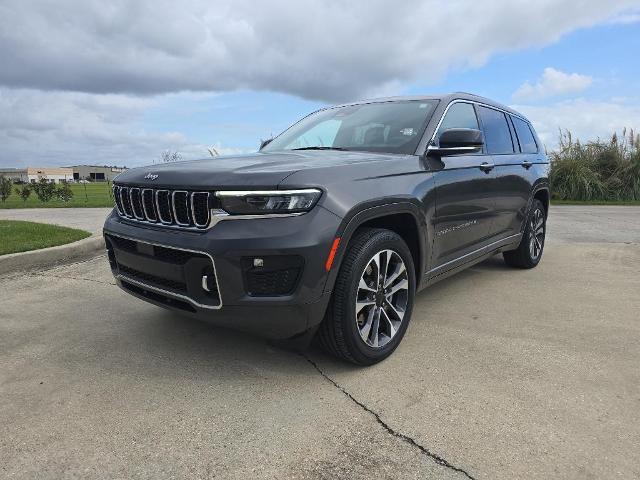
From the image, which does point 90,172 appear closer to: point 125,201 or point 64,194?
point 64,194

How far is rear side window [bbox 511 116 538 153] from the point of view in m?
5.46

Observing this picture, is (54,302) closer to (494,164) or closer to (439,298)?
(439,298)

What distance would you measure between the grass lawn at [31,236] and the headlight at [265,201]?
4401mm

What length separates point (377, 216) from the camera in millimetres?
2977

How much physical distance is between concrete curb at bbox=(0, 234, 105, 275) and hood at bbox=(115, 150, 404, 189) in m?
3.06

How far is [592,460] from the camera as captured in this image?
84.4 inches

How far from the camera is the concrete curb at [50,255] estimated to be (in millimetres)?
5527

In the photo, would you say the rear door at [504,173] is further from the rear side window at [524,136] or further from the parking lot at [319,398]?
the parking lot at [319,398]

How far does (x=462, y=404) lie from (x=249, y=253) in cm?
134

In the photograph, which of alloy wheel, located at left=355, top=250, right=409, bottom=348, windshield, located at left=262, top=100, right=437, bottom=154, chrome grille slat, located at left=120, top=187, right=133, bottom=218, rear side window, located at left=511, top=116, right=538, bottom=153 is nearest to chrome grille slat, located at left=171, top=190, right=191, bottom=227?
chrome grille slat, located at left=120, top=187, right=133, bottom=218

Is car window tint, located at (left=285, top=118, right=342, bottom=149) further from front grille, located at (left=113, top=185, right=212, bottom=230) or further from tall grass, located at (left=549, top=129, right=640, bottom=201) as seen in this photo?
tall grass, located at (left=549, top=129, right=640, bottom=201)

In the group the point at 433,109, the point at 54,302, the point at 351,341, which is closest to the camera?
the point at 351,341

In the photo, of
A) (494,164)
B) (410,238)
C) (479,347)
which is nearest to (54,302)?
(410,238)

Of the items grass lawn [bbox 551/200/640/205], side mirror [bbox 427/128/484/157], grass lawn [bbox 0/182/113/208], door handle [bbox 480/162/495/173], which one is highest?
side mirror [bbox 427/128/484/157]
